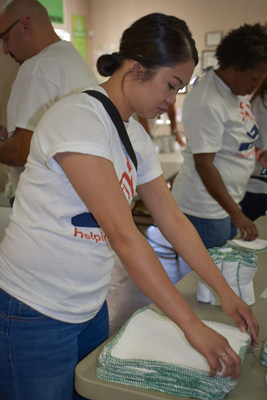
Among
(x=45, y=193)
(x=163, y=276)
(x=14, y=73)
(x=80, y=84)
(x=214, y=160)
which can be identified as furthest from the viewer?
(x=14, y=73)

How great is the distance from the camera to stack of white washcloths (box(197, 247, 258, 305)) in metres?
1.18

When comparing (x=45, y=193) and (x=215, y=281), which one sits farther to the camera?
(x=215, y=281)

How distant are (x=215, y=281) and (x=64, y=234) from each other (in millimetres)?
391

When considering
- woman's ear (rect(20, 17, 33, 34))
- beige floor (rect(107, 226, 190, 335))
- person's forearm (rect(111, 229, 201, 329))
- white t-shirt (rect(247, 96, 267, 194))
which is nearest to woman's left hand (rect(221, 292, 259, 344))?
person's forearm (rect(111, 229, 201, 329))

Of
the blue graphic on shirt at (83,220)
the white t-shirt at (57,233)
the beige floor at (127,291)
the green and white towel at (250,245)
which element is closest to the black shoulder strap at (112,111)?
the white t-shirt at (57,233)

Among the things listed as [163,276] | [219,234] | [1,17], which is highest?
[1,17]

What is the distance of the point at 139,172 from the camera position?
44.4 inches

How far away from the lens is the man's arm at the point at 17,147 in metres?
1.60

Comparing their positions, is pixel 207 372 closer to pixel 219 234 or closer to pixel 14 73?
pixel 219 234

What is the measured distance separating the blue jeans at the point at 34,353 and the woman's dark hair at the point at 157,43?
0.55m

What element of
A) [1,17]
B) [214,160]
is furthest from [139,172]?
[1,17]

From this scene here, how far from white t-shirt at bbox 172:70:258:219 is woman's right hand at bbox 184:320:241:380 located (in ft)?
3.49

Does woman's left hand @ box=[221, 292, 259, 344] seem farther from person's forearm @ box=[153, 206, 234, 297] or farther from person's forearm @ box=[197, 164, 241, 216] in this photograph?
person's forearm @ box=[197, 164, 241, 216]

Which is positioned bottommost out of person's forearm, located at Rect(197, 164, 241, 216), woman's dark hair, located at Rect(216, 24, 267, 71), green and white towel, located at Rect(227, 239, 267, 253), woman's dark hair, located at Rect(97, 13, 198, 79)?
green and white towel, located at Rect(227, 239, 267, 253)
